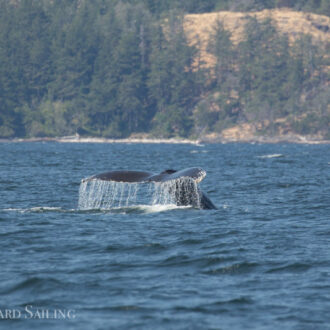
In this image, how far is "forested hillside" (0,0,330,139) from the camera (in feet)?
526

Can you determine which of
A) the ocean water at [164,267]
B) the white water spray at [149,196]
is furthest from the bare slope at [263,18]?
the ocean water at [164,267]

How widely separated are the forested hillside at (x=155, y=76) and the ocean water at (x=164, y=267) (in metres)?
134

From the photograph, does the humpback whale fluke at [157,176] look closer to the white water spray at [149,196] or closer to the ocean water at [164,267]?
the white water spray at [149,196]

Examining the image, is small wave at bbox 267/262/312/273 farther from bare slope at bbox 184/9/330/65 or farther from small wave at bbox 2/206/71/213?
bare slope at bbox 184/9/330/65

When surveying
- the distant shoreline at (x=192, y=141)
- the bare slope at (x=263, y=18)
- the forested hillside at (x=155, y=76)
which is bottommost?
the distant shoreline at (x=192, y=141)

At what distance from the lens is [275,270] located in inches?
602

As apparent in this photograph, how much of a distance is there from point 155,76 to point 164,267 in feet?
524

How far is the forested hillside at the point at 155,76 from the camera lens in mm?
160375

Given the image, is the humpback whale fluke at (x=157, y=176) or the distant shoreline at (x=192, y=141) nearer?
the humpback whale fluke at (x=157, y=176)

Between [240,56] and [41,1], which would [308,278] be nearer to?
[240,56]

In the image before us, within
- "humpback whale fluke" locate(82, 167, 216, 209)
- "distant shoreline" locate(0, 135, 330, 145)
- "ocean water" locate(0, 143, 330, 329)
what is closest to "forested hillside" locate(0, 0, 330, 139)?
"distant shoreline" locate(0, 135, 330, 145)

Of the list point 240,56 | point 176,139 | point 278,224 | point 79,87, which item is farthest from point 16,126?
point 278,224

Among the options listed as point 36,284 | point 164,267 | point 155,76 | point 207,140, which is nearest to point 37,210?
point 164,267

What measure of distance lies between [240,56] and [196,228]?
161m
